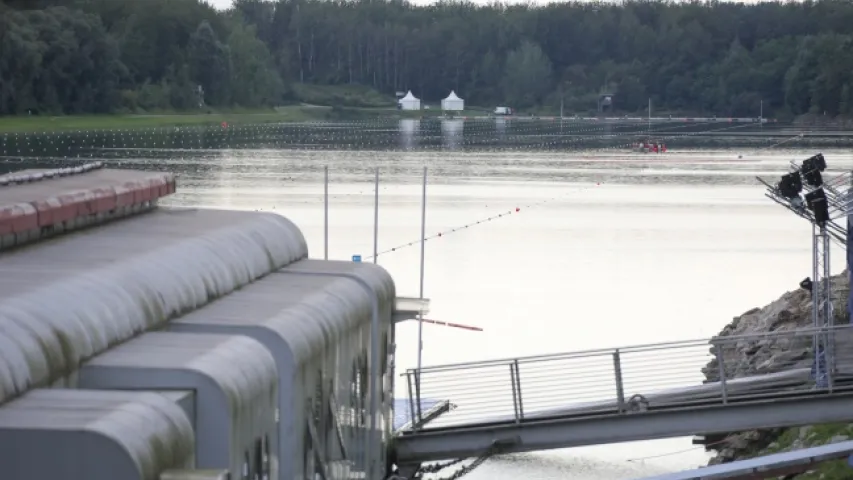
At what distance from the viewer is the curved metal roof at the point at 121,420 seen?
10938 millimetres

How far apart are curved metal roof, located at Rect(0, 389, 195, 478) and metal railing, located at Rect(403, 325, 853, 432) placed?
11320 millimetres

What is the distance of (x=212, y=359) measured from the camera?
13.6m

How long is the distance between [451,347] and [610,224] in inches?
1344

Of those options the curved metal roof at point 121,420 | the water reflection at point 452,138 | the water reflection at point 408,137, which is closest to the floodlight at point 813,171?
the curved metal roof at point 121,420

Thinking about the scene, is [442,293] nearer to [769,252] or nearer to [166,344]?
[769,252]

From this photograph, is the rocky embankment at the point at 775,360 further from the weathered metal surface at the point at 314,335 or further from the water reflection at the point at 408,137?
the water reflection at the point at 408,137

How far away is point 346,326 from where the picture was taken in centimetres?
1881

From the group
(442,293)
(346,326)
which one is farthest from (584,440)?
(442,293)

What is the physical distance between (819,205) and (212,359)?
13.5m

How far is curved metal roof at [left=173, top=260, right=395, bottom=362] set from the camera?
16.0 metres

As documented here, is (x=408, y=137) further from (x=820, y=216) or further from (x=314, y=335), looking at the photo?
(x=314, y=335)

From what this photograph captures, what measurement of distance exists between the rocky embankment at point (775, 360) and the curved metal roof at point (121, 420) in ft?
36.0

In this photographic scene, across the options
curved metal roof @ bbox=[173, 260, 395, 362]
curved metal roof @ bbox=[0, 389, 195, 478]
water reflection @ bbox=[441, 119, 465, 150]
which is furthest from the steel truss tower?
water reflection @ bbox=[441, 119, 465, 150]

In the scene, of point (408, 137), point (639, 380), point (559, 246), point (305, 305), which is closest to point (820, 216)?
point (305, 305)
